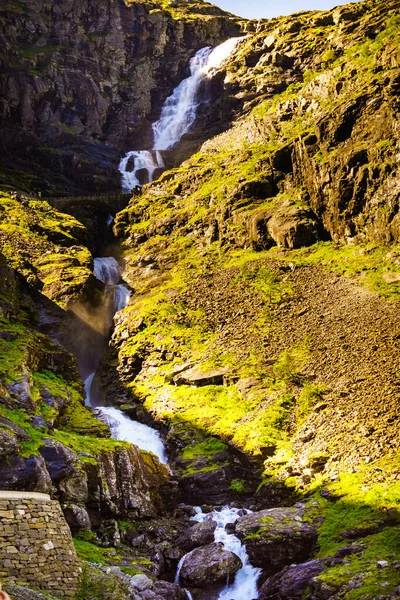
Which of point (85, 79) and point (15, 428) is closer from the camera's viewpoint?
point (15, 428)

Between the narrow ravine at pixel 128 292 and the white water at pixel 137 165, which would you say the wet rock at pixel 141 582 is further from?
the white water at pixel 137 165

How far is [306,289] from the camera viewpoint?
1538 inches

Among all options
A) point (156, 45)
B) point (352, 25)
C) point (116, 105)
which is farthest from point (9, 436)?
point (156, 45)

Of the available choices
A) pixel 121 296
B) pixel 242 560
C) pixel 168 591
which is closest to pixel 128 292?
pixel 121 296

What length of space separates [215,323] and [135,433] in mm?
11275

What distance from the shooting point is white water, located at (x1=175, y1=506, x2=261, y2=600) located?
1792cm

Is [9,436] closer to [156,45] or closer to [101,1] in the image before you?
[156,45]

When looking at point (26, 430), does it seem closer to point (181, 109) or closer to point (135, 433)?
point (135, 433)

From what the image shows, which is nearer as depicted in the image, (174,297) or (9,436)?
(9,436)

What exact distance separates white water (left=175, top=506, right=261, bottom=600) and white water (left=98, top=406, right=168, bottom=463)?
23.8ft

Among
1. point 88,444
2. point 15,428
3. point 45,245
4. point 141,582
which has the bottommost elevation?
point 141,582

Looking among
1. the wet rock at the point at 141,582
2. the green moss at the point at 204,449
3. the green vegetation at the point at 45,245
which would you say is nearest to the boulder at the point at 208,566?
the wet rock at the point at 141,582

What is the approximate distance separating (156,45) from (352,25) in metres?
48.6

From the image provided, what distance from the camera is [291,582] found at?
16188 millimetres
